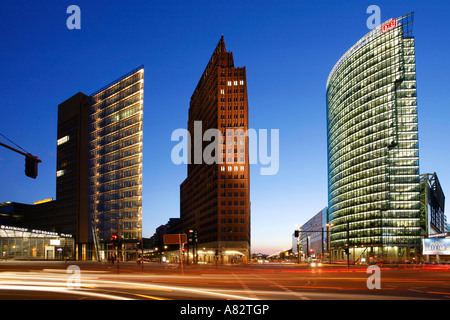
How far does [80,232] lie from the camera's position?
493ft

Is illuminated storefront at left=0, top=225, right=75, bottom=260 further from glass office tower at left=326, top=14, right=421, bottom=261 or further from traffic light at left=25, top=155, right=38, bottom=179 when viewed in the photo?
glass office tower at left=326, top=14, right=421, bottom=261

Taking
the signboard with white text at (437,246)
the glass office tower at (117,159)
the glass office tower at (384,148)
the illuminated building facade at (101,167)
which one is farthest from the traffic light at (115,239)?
the glass office tower at (384,148)

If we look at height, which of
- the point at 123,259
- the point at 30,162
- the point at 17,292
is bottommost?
the point at 123,259

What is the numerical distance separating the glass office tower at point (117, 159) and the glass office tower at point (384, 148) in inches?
2663

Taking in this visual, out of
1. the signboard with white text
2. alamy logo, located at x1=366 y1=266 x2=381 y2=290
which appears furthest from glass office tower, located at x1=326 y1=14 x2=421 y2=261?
alamy logo, located at x1=366 y1=266 x2=381 y2=290

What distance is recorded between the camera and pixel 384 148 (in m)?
155

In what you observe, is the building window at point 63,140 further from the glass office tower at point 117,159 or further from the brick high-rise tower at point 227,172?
the brick high-rise tower at point 227,172

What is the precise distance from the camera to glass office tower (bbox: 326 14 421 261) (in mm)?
151625

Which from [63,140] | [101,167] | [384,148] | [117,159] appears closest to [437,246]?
[384,148]

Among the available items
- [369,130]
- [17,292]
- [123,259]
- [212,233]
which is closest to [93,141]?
[123,259]

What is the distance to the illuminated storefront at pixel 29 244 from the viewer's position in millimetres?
104188
